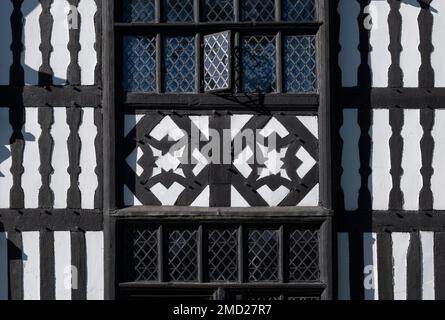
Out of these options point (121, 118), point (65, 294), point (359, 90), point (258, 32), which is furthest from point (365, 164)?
point (65, 294)

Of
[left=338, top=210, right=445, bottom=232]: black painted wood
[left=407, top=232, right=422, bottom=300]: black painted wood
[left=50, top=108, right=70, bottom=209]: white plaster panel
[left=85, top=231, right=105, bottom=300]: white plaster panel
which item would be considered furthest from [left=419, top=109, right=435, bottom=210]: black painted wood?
[left=50, top=108, right=70, bottom=209]: white plaster panel

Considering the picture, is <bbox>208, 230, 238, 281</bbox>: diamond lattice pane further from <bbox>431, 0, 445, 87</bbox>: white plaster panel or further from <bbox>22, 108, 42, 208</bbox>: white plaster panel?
<bbox>431, 0, 445, 87</bbox>: white plaster panel

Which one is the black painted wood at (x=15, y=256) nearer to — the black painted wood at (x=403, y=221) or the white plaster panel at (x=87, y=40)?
the white plaster panel at (x=87, y=40)

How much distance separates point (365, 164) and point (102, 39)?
10.1ft

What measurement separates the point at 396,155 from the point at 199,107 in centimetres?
213

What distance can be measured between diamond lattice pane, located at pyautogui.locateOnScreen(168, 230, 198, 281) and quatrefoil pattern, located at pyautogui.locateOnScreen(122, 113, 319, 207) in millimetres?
351

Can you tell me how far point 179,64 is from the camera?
1349cm

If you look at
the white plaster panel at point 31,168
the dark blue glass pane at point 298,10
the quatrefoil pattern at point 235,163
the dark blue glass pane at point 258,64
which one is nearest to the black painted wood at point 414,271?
the quatrefoil pattern at point 235,163

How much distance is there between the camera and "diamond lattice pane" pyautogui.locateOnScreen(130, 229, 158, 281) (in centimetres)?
1338

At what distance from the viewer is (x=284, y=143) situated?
13.4 meters

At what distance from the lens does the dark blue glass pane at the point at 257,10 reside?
13.5 m

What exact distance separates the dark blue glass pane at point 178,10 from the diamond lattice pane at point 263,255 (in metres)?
2.36

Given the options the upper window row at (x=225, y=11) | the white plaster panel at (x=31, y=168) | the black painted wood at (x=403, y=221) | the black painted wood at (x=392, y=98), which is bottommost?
the black painted wood at (x=403, y=221)

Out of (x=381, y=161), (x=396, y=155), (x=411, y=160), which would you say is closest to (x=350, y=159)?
(x=381, y=161)
